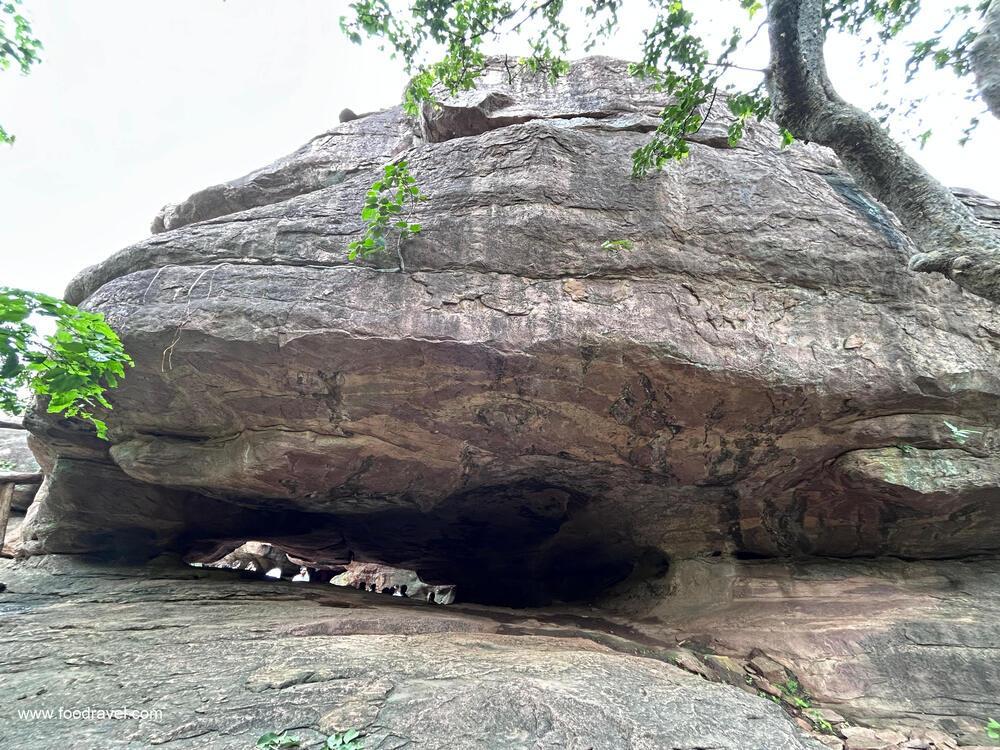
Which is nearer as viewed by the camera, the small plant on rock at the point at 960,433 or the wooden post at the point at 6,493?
the small plant on rock at the point at 960,433

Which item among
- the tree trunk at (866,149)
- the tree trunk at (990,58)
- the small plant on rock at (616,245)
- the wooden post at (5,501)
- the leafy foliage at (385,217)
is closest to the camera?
the tree trunk at (866,149)

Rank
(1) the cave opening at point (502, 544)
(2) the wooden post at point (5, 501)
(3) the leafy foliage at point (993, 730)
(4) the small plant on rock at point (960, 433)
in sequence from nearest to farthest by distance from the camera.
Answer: (3) the leafy foliage at point (993, 730) → (4) the small plant on rock at point (960, 433) → (1) the cave opening at point (502, 544) → (2) the wooden post at point (5, 501)

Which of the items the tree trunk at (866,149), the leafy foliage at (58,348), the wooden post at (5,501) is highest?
the tree trunk at (866,149)

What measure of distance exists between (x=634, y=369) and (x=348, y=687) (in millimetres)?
3796

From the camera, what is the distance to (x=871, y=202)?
6562 millimetres

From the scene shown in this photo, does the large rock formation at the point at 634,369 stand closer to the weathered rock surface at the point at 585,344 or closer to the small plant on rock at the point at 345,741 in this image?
the weathered rock surface at the point at 585,344

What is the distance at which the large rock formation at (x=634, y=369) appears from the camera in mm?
5465

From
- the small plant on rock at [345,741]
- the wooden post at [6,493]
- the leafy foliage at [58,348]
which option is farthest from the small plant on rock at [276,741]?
the wooden post at [6,493]

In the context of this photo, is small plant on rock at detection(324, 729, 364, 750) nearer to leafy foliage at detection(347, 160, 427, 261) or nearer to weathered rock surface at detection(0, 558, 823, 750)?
weathered rock surface at detection(0, 558, 823, 750)

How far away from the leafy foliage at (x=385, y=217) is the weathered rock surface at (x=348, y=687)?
3.95 m

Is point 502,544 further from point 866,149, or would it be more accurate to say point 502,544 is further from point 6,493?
point 866,149

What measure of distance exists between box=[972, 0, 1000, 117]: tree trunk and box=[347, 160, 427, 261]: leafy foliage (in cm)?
576

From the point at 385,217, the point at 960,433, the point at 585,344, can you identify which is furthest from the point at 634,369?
the point at 960,433

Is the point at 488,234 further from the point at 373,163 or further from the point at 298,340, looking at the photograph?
the point at 373,163
